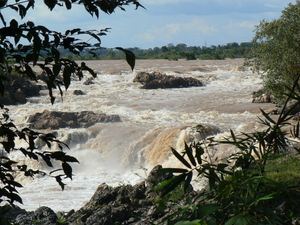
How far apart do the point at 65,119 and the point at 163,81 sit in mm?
9416

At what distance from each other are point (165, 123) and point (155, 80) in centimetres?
894

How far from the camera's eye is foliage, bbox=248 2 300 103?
13.1 metres

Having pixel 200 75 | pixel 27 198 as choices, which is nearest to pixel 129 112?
pixel 27 198

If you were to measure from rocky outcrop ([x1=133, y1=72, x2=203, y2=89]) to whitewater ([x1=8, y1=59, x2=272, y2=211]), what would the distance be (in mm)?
512

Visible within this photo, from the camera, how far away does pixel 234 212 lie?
106cm

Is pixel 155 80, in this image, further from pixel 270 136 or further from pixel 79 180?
pixel 270 136

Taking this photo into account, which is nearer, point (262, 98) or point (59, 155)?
point (59, 155)

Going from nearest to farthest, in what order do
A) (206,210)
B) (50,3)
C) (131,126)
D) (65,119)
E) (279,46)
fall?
1. (206,210)
2. (50,3)
3. (279,46)
4. (131,126)
5. (65,119)

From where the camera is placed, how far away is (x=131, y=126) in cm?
1476

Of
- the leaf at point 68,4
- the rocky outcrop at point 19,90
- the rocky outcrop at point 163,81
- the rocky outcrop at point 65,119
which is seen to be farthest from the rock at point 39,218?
the rocky outcrop at point 163,81

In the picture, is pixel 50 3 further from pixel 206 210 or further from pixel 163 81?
pixel 163 81

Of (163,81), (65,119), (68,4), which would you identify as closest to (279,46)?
(65,119)

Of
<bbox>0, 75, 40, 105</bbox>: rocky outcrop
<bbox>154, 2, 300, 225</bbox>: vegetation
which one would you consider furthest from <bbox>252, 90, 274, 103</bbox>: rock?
<bbox>0, 75, 40, 105</bbox>: rocky outcrop

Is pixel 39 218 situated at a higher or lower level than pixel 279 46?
lower
